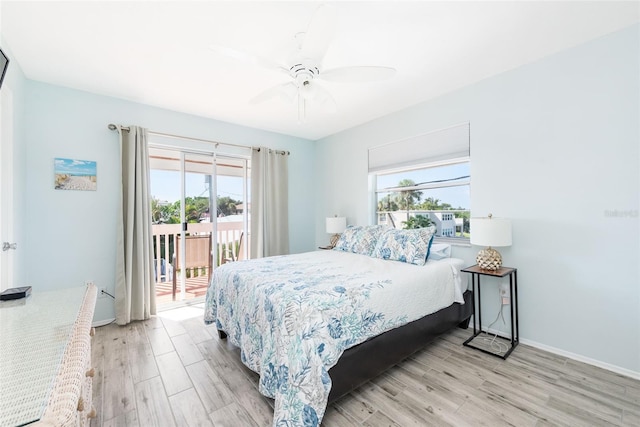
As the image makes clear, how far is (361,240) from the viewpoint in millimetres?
3301

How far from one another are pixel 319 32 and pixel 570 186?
7.91 ft

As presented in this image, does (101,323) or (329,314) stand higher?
(329,314)

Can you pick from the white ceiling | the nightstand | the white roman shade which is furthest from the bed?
Answer: the white ceiling

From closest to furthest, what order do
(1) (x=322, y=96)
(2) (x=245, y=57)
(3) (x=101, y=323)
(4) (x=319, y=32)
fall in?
(4) (x=319, y=32)
(2) (x=245, y=57)
(1) (x=322, y=96)
(3) (x=101, y=323)

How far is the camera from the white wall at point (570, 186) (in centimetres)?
199

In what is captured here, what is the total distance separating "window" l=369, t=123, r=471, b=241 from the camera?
3002 millimetres

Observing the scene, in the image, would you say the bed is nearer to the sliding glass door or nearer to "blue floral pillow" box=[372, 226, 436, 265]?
"blue floral pillow" box=[372, 226, 436, 265]

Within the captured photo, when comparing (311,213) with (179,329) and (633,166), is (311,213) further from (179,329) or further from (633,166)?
(633,166)

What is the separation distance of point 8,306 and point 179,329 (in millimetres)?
1726

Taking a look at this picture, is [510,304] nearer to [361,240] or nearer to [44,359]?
[361,240]

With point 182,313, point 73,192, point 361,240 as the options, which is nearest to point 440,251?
point 361,240

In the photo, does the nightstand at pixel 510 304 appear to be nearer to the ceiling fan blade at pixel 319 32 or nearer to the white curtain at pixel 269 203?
the ceiling fan blade at pixel 319 32

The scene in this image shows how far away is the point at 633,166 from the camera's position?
77.2 inches

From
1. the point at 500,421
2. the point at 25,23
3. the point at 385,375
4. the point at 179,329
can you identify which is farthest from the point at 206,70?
the point at 500,421
